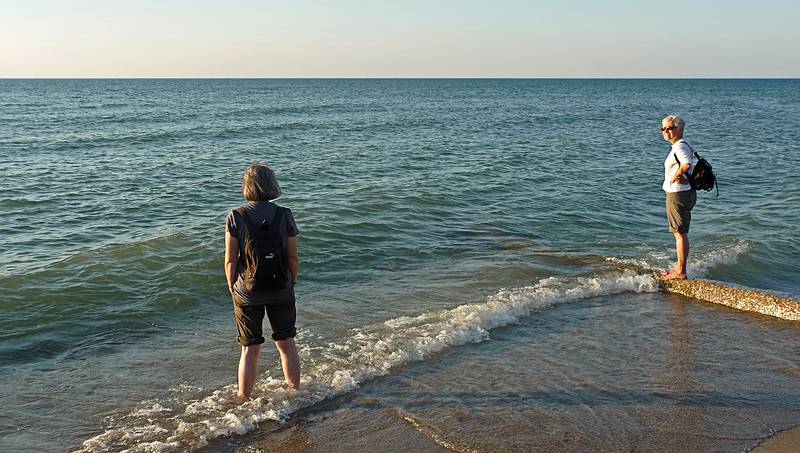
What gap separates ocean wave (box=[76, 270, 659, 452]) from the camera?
507 centimetres

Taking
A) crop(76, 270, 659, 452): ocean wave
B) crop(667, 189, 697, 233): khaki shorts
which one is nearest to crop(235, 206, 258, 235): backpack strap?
crop(76, 270, 659, 452): ocean wave

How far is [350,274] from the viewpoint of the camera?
963cm

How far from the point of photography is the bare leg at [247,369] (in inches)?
212

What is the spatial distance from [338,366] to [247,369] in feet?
3.33

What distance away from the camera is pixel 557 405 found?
5340 mm

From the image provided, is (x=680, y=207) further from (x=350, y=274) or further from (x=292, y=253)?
(x=292, y=253)

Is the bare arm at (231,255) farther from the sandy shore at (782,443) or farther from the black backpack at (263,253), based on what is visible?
the sandy shore at (782,443)

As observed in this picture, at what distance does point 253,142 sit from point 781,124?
29.0m

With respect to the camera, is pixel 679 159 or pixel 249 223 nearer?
pixel 249 223

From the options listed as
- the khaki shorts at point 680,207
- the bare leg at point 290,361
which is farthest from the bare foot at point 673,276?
the bare leg at point 290,361

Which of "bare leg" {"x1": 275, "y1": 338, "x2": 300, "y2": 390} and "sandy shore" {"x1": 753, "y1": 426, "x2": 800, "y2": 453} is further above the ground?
"bare leg" {"x1": 275, "y1": 338, "x2": 300, "y2": 390}

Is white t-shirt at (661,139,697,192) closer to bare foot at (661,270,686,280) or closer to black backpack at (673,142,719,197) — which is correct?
black backpack at (673,142,719,197)

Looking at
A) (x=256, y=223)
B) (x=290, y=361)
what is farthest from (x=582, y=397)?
(x=256, y=223)

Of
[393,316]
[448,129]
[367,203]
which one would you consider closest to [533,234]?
[367,203]
